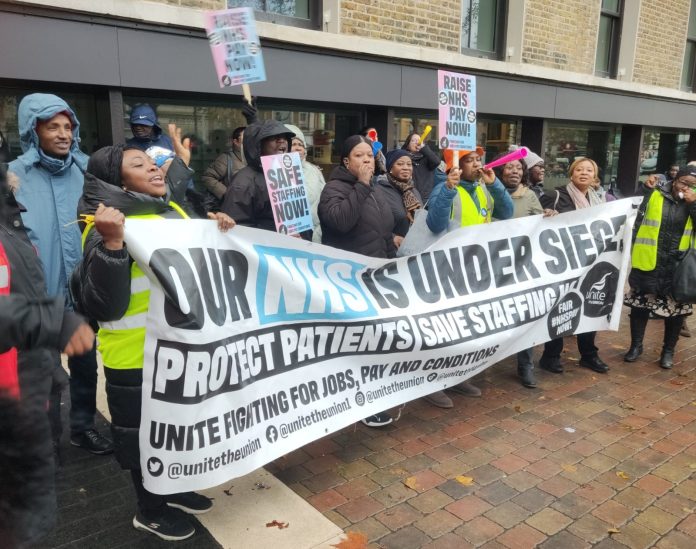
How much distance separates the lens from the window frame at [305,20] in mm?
6500

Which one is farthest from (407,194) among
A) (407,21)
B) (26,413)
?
(26,413)

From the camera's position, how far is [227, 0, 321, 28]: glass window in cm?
642

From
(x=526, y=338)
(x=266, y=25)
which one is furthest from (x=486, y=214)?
(x=266, y=25)

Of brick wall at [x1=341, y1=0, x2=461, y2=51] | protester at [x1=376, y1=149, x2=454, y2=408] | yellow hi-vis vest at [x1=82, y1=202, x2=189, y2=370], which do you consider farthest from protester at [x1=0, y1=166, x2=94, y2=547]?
brick wall at [x1=341, y1=0, x2=461, y2=51]

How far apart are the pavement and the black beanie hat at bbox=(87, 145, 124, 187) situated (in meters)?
1.58

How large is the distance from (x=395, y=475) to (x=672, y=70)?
12255 mm

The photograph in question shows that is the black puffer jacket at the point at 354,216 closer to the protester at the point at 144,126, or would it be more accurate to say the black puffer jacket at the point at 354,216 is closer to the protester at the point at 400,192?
the protester at the point at 400,192

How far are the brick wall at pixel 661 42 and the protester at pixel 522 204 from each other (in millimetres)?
7954

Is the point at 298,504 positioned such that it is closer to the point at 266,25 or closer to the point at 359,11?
the point at 266,25

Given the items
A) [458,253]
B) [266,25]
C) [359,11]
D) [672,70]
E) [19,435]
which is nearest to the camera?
[19,435]

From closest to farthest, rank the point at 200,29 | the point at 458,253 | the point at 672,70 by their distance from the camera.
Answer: the point at 458,253
the point at 200,29
the point at 672,70

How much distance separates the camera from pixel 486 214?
4543 mm

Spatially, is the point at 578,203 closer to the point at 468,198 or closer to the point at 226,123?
the point at 468,198

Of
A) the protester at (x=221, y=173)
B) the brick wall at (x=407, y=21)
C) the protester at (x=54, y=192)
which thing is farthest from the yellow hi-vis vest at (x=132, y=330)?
the brick wall at (x=407, y=21)
